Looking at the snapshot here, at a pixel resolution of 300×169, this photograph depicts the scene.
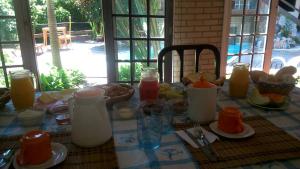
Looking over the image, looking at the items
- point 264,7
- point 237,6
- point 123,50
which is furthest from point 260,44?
point 123,50

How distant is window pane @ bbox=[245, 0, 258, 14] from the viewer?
2.60 meters

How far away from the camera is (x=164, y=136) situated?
80 cm

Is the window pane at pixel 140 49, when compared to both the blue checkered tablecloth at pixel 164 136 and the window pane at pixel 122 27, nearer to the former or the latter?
the window pane at pixel 122 27

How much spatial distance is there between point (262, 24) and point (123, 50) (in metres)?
1.51

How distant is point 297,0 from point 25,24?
3.42m

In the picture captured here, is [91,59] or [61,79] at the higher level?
[91,59]

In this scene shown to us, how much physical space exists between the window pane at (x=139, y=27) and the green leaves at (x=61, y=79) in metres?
1.47

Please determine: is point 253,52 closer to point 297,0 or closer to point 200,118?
point 297,0

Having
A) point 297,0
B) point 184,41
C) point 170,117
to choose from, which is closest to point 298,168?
point 170,117

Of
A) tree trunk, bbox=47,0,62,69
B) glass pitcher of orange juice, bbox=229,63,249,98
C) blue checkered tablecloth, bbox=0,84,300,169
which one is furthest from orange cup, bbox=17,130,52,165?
tree trunk, bbox=47,0,62,69

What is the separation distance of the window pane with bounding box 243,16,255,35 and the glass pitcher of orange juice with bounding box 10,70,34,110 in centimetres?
230

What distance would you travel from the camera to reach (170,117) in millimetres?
868

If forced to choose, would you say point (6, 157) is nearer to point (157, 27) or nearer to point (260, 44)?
point (157, 27)

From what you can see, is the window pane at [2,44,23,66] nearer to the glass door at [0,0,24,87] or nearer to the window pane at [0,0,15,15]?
the glass door at [0,0,24,87]
